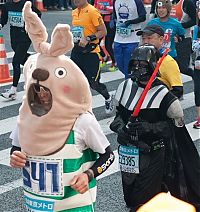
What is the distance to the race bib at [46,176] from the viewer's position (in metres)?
3.33

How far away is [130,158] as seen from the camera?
482 centimetres

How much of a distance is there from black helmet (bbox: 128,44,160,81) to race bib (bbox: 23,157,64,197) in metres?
1.53

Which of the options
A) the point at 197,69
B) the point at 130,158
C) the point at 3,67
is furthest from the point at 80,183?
the point at 3,67

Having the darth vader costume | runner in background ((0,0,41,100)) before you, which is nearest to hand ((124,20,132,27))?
runner in background ((0,0,41,100))

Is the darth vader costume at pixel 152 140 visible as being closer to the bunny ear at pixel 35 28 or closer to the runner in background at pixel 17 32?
the bunny ear at pixel 35 28

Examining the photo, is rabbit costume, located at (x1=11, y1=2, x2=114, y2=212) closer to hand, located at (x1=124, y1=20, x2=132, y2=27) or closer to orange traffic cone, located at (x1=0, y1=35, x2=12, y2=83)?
hand, located at (x1=124, y1=20, x2=132, y2=27)

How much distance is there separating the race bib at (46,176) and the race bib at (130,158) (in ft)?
4.92

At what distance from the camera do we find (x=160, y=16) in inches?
325

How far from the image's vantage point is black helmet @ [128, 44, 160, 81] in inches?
182

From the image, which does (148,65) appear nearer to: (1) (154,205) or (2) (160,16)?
(1) (154,205)

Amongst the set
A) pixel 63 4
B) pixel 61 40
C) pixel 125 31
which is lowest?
pixel 63 4

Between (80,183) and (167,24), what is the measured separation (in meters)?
5.41

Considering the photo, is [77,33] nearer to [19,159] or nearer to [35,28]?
[35,28]

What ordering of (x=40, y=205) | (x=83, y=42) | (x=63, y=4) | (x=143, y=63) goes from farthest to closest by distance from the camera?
(x=63, y=4)
(x=83, y=42)
(x=143, y=63)
(x=40, y=205)
